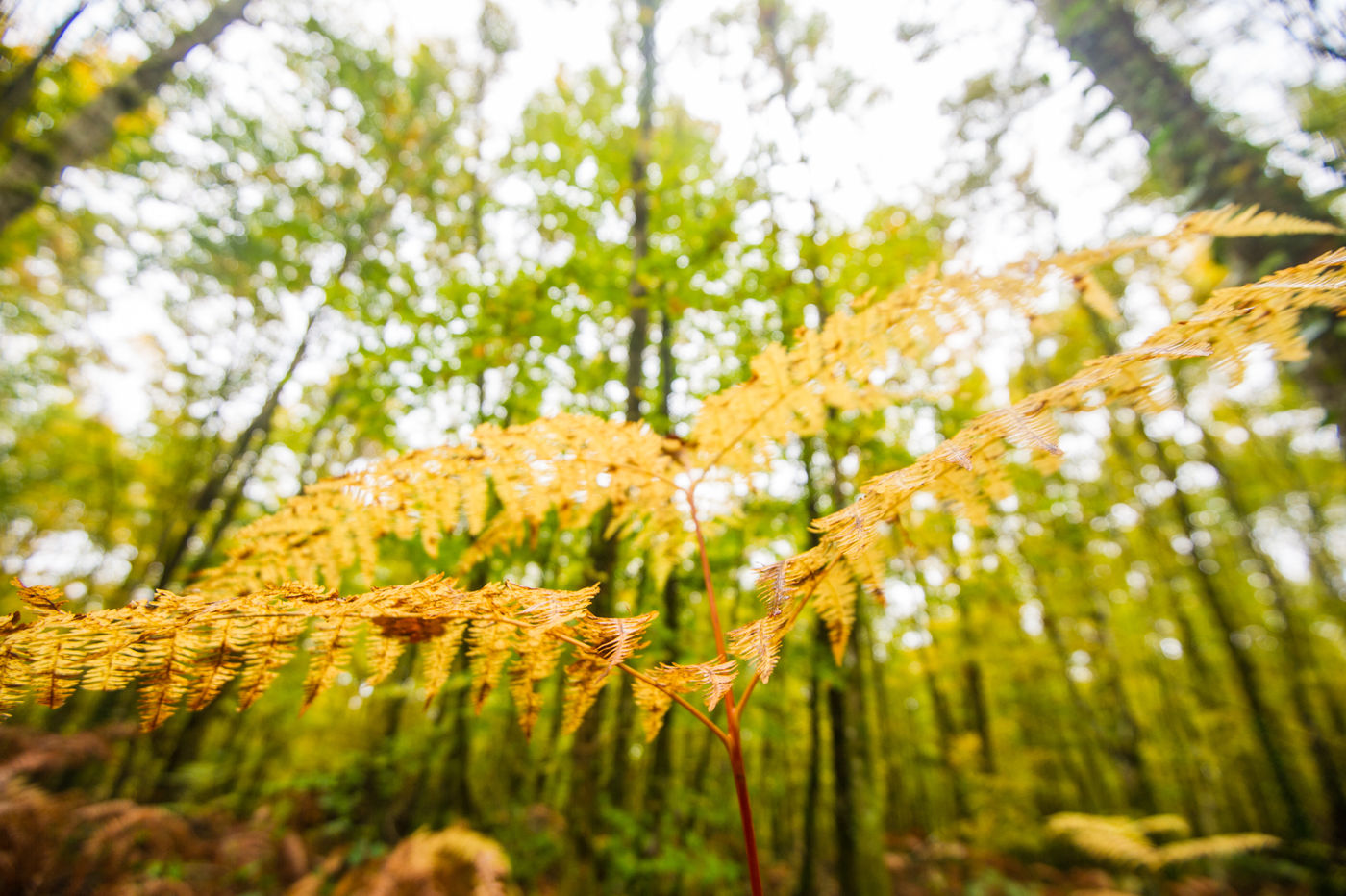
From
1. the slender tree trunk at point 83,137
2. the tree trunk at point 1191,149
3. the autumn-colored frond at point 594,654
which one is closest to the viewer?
the autumn-colored frond at point 594,654

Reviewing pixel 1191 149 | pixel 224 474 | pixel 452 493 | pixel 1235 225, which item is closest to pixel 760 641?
pixel 452 493

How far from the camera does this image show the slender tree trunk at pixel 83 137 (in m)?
3.57

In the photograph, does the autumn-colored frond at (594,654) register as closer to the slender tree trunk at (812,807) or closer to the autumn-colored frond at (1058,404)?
the autumn-colored frond at (1058,404)

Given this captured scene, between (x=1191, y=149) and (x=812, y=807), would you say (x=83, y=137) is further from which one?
(x=1191, y=149)

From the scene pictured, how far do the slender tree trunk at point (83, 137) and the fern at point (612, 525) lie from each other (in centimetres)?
461

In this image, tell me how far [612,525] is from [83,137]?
5.56 m

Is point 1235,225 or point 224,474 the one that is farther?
point 224,474

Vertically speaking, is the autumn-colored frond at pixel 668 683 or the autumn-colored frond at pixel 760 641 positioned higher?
the autumn-colored frond at pixel 760 641

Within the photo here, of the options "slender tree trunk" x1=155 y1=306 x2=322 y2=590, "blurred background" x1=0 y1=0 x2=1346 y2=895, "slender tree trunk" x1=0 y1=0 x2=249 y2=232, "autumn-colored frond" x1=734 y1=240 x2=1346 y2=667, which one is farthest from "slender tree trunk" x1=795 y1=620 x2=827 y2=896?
"slender tree trunk" x1=0 y1=0 x2=249 y2=232

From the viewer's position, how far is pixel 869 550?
3.40 ft

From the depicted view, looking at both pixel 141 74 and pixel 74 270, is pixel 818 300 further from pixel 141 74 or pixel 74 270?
pixel 74 270

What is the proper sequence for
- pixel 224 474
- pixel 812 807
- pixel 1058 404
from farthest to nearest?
pixel 224 474
pixel 812 807
pixel 1058 404

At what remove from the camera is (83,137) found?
382 cm

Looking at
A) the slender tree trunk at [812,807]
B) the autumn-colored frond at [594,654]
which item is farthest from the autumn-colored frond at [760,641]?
the slender tree trunk at [812,807]
